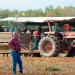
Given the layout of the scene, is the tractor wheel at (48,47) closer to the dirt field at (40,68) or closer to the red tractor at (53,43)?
the red tractor at (53,43)

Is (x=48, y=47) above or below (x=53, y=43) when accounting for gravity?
below

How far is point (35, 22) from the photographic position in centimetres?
1480

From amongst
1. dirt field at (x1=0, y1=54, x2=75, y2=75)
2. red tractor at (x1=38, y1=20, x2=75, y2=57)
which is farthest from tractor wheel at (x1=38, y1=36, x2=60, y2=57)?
dirt field at (x1=0, y1=54, x2=75, y2=75)

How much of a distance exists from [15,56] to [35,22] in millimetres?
7821

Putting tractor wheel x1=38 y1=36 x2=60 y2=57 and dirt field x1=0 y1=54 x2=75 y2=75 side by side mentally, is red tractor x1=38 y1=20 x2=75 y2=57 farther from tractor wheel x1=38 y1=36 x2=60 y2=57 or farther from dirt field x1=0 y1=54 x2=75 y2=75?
dirt field x1=0 y1=54 x2=75 y2=75

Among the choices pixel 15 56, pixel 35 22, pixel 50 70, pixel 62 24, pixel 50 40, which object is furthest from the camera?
pixel 35 22

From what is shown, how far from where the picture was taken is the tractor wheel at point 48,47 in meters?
12.1

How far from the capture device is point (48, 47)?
12680 millimetres

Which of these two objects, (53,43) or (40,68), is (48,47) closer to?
(53,43)

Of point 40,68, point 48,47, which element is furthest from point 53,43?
point 40,68

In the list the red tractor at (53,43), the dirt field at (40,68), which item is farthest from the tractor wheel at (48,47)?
the dirt field at (40,68)

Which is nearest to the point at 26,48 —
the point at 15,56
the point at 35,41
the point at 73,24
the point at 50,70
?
the point at 35,41

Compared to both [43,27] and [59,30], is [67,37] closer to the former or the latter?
[59,30]

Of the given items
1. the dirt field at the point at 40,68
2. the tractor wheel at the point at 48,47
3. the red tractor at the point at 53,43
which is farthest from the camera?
the red tractor at the point at 53,43
